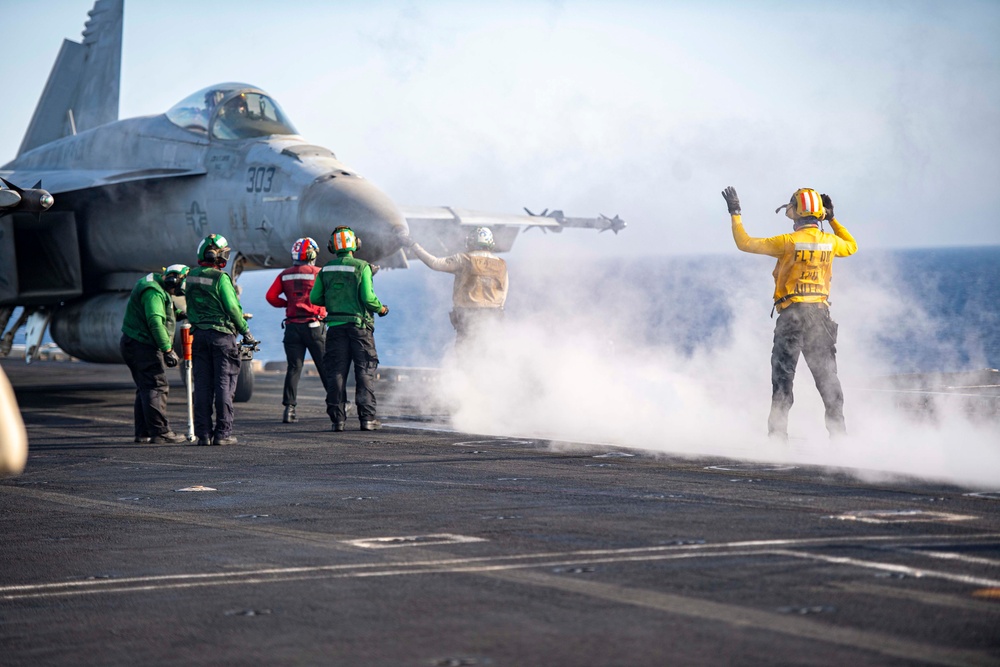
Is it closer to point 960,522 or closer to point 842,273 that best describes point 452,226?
point 842,273

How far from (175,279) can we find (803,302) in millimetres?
7021

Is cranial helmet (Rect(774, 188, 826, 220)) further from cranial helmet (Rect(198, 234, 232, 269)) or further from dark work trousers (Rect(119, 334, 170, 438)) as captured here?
dark work trousers (Rect(119, 334, 170, 438))

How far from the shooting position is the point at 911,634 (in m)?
4.83

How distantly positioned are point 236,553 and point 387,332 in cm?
8936

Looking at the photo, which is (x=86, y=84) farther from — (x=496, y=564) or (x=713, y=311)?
(x=713, y=311)

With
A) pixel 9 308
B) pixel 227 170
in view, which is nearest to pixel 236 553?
pixel 227 170

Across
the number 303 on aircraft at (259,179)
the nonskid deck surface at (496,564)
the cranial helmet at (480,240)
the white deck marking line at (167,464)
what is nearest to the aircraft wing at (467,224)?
the number 303 on aircraft at (259,179)

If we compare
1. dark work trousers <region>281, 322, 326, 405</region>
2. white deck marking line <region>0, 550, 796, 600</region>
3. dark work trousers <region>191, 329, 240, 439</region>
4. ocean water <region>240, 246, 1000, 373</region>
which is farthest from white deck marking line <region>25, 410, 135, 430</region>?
white deck marking line <region>0, 550, 796, 600</region>

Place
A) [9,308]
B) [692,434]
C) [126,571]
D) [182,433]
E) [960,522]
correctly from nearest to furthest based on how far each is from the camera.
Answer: [126,571] < [960,522] < [692,434] < [182,433] < [9,308]

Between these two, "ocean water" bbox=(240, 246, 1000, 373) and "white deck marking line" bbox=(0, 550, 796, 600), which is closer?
"white deck marking line" bbox=(0, 550, 796, 600)

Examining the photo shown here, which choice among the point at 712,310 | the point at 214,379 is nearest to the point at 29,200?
the point at 214,379

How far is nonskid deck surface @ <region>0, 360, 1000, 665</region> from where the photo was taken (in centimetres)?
492

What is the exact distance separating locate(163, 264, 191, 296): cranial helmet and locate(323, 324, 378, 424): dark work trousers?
1756 millimetres

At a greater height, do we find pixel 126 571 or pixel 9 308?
pixel 9 308
